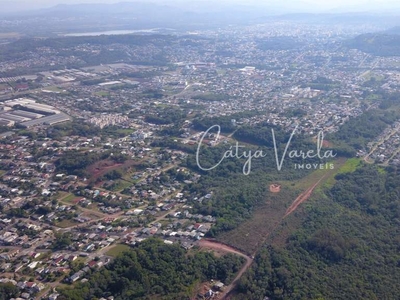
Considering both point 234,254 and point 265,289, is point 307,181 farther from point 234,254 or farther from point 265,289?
point 265,289

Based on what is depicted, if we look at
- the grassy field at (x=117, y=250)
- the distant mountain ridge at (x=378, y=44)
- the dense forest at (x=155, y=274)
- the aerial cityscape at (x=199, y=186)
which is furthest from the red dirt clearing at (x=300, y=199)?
the distant mountain ridge at (x=378, y=44)

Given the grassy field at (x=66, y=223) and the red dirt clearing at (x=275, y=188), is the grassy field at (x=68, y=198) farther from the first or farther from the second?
the red dirt clearing at (x=275, y=188)

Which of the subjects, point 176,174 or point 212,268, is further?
point 176,174

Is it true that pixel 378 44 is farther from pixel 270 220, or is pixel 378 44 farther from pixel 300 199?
pixel 270 220

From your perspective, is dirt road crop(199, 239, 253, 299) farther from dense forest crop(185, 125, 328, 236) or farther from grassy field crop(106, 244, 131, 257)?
grassy field crop(106, 244, 131, 257)

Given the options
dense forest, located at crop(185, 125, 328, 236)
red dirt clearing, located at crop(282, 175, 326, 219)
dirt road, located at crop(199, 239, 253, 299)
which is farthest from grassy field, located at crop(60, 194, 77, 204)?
red dirt clearing, located at crop(282, 175, 326, 219)

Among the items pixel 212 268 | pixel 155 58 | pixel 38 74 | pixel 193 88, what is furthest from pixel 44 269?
pixel 155 58

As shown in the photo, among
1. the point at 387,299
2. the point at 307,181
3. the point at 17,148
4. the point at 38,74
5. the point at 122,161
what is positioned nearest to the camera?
the point at 387,299
